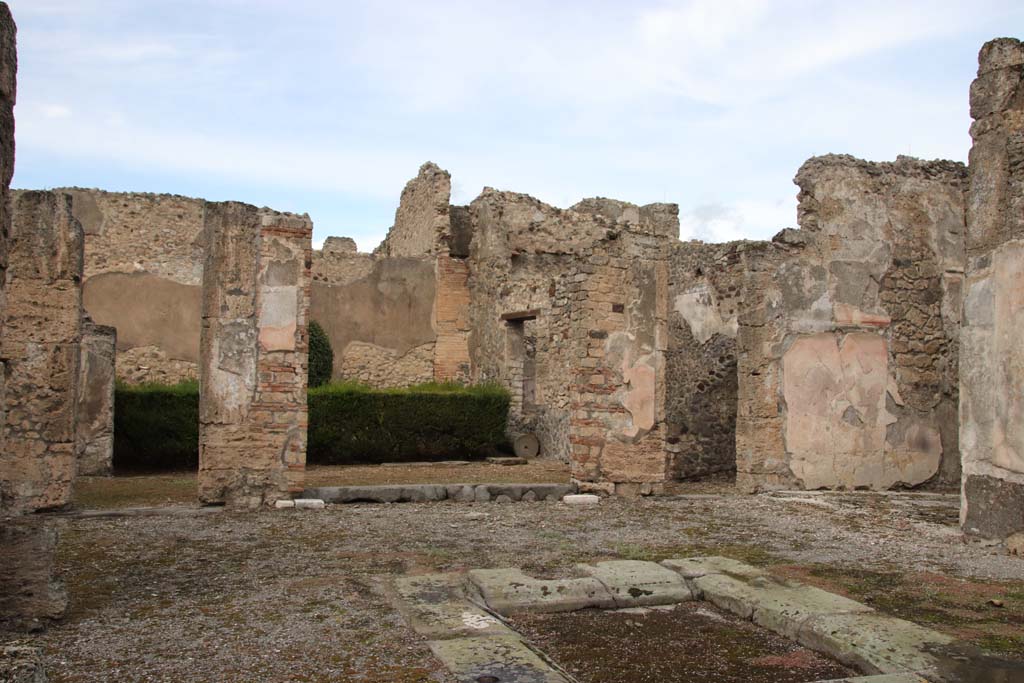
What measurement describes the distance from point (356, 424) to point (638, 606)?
8878mm

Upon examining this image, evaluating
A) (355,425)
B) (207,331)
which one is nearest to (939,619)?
(207,331)

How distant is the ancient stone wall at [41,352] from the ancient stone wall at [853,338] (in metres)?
6.49

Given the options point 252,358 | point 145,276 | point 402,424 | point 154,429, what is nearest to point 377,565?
point 252,358

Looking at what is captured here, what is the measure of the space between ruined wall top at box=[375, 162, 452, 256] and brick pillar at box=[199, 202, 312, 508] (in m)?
9.40

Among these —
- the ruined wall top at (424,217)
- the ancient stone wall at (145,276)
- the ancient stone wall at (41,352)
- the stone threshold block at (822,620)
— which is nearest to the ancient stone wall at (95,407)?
the ancient stone wall at (41,352)

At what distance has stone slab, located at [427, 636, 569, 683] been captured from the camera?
11.7 feet

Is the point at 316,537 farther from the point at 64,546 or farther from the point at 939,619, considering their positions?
the point at 939,619

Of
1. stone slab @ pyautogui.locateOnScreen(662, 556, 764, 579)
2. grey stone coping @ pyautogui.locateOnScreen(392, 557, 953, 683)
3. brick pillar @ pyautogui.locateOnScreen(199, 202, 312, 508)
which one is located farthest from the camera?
brick pillar @ pyautogui.locateOnScreen(199, 202, 312, 508)

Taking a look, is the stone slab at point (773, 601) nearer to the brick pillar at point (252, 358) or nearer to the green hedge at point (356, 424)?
the brick pillar at point (252, 358)

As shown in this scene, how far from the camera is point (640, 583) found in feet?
16.5

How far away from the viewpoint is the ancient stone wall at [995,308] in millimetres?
6488

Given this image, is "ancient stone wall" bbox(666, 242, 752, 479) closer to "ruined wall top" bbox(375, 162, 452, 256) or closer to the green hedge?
the green hedge

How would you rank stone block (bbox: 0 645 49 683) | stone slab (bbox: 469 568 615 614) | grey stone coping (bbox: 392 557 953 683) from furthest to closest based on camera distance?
stone slab (bbox: 469 568 615 614), grey stone coping (bbox: 392 557 953 683), stone block (bbox: 0 645 49 683)

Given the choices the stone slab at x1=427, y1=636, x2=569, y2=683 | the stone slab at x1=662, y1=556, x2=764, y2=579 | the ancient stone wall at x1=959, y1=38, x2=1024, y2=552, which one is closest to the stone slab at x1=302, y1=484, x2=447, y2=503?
the stone slab at x1=662, y1=556, x2=764, y2=579
